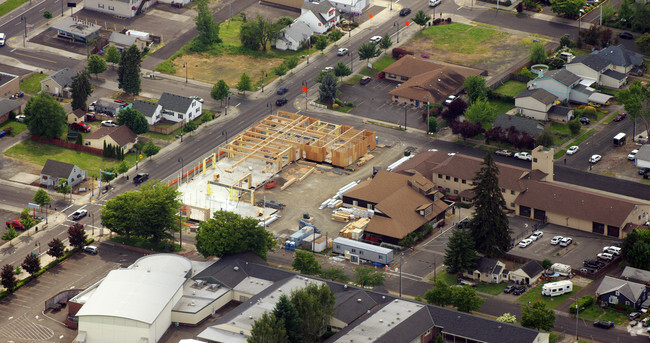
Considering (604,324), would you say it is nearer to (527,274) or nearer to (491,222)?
(527,274)

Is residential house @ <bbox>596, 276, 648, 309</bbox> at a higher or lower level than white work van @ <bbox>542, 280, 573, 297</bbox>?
higher

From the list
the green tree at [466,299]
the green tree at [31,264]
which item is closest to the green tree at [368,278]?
the green tree at [466,299]

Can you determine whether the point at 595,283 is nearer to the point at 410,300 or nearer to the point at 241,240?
the point at 410,300

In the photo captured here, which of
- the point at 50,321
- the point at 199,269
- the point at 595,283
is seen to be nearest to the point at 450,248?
the point at 595,283

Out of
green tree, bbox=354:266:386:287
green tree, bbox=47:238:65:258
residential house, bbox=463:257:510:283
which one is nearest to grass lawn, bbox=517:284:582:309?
residential house, bbox=463:257:510:283

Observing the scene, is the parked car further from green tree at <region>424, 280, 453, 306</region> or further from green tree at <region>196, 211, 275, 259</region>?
green tree at <region>196, 211, 275, 259</region>

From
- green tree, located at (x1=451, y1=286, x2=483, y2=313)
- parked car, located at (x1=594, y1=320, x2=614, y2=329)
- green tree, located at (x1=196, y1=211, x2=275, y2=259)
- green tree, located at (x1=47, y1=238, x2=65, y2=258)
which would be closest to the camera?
parked car, located at (x1=594, y1=320, x2=614, y2=329)
